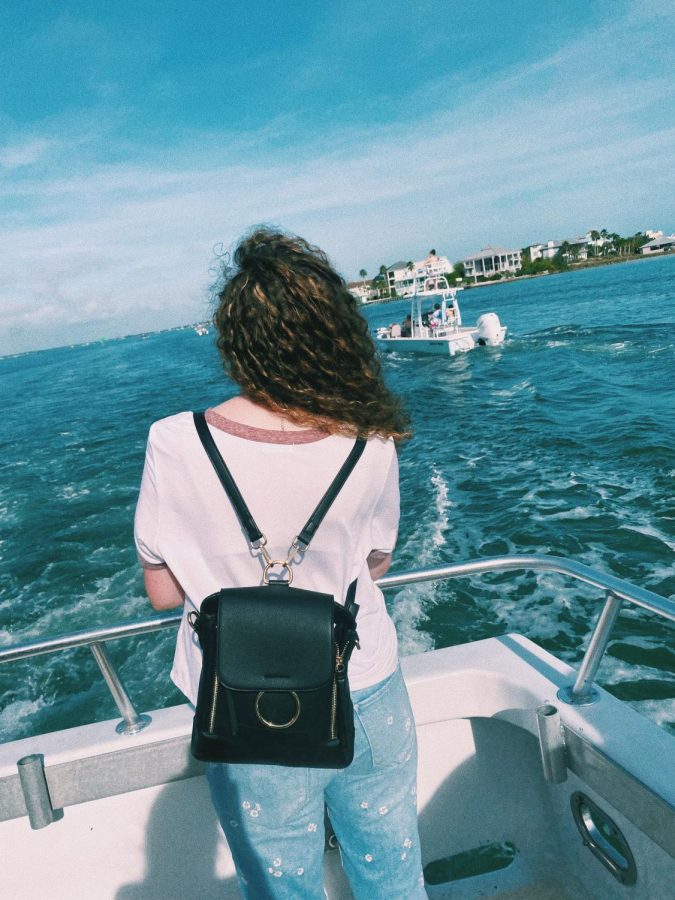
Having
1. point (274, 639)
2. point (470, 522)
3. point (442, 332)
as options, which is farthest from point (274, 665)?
point (442, 332)

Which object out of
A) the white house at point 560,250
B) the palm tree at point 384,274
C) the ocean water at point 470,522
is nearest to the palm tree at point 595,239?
the white house at point 560,250

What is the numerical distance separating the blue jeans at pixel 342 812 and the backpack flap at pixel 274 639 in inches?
8.6

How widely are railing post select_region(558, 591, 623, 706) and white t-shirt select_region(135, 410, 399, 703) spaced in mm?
880

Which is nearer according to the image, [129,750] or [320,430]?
[320,430]

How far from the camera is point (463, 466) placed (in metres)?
11.2

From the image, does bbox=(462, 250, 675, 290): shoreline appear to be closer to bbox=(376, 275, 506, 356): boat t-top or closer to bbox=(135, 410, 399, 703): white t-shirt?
bbox=(376, 275, 506, 356): boat t-top

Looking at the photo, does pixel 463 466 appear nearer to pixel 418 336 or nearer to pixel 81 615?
pixel 81 615

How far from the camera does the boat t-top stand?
2656 centimetres

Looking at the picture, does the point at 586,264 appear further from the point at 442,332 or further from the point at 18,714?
the point at 18,714

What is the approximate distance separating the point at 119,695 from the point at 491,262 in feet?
481

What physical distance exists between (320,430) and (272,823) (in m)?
0.81

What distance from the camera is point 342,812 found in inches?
A: 57.6

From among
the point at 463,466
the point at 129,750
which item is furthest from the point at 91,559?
the point at 129,750

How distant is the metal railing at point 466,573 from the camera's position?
74.7 inches
